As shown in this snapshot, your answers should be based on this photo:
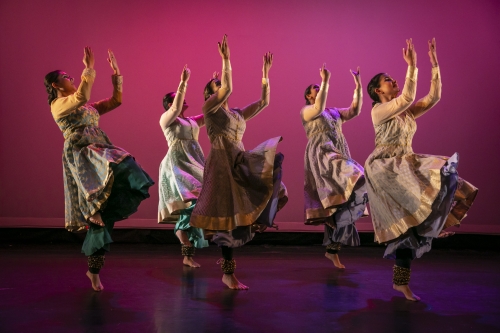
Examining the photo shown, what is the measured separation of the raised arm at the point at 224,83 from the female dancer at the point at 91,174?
25.1 inches

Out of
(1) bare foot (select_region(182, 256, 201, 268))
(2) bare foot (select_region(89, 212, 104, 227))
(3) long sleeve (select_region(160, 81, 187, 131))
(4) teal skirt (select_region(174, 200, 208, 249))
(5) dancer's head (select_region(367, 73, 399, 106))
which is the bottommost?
(1) bare foot (select_region(182, 256, 201, 268))

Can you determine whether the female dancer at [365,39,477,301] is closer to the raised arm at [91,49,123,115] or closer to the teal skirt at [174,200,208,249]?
the raised arm at [91,49,123,115]

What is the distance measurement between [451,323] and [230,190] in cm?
158

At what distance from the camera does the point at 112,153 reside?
381 cm

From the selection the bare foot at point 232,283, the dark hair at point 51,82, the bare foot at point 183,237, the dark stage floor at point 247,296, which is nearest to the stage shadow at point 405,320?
the dark stage floor at point 247,296

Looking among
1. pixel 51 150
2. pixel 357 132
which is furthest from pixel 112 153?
pixel 357 132

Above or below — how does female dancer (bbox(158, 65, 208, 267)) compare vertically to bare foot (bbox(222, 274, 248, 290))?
above

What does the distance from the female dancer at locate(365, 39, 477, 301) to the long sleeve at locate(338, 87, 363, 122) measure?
114cm

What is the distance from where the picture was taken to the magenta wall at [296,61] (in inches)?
265

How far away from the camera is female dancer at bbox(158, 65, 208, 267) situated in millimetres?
4984

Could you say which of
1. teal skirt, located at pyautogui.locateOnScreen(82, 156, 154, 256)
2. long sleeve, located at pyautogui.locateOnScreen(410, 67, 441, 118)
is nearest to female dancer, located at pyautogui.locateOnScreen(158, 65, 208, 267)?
teal skirt, located at pyautogui.locateOnScreen(82, 156, 154, 256)

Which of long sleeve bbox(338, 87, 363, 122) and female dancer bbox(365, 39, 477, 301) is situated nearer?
female dancer bbox(365, 39, 477, 301)

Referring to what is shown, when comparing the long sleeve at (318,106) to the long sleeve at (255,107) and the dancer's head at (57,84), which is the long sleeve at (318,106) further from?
the dancer's head at (57,84)

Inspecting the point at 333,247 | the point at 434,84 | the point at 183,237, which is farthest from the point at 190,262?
the point at 434,84
